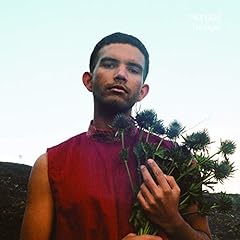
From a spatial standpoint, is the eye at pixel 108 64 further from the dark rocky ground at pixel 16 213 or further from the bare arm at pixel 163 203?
the dark rocky ground at pixel 16 213

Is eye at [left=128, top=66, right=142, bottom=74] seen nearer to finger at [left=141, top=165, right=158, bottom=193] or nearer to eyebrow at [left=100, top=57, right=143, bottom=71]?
eyebrow at [left=100, top=57, right=143, bottom=71]

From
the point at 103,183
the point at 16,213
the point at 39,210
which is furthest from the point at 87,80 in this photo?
the point at 16,213

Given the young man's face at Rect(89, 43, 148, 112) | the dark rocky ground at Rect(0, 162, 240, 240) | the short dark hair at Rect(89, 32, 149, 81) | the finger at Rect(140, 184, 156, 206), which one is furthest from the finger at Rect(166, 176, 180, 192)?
the dark rocky ground at Rect(0, 162, 240, 240)

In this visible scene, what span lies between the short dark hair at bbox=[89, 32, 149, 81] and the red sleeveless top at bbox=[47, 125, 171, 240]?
737 mm

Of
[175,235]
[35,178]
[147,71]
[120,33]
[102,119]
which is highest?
[120,33]

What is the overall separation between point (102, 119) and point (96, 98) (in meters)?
0.20

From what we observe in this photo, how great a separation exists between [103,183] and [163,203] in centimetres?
55

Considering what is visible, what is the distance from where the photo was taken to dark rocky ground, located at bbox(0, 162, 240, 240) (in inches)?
422

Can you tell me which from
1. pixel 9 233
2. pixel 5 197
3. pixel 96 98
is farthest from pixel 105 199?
pixel 5 197

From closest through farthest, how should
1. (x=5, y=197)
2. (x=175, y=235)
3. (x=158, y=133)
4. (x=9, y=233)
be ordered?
(x=175, y=235), (x=158, y=133), (x=9, y=233), (x=5, y=197)

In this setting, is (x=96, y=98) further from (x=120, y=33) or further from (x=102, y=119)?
(x=120, y=33)

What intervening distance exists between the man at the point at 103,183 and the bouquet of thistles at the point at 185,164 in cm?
11

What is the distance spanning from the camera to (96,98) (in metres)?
3.37

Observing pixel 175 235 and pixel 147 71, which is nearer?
pixel 175 235
